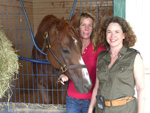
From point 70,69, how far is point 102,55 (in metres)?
0.35

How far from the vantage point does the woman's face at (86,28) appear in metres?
1.90

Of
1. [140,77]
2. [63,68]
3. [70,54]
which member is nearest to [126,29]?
[140,77]

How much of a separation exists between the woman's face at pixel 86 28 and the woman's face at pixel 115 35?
37 cm

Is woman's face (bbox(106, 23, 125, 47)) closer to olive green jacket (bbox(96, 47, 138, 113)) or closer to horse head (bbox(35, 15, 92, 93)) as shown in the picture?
olive green jacket (bbox(96, 47, 138, 113))

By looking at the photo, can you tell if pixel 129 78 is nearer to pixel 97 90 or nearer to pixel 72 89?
pixel 97 90

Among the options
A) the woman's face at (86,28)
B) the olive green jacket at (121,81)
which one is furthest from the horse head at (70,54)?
the olive green jacket at (121,81)

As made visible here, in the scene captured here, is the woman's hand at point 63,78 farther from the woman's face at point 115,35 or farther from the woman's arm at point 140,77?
the woman's arm at point 140,77

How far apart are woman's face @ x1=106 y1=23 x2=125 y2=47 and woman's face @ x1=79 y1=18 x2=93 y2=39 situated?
0.37 meters

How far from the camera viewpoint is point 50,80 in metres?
2.79

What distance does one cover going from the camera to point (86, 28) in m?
1.90

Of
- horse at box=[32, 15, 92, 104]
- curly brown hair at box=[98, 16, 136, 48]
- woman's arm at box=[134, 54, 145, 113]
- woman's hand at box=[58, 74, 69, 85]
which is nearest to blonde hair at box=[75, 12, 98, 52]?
horse at box=[32, 15, 92, 104]

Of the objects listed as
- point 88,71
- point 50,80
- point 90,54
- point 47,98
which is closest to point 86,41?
point 90,54

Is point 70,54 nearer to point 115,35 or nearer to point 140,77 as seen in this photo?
point 115,35

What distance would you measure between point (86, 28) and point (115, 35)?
1.55 ft
